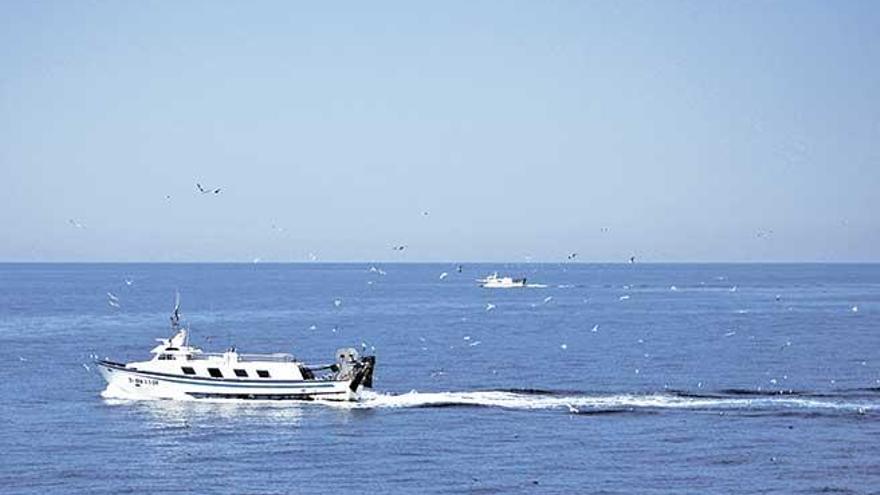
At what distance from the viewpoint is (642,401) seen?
278 feet

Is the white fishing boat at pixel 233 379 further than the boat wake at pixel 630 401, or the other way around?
the white fishing boat at pixel 233 379

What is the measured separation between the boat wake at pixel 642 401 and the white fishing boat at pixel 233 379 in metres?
1.74

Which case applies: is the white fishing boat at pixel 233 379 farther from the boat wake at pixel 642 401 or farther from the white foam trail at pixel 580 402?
the boat wake at pixel 642 401

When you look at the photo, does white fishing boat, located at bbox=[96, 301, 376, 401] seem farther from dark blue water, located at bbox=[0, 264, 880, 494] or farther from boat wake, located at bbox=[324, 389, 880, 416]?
boat wake, located at bbox=[324, 389, 880, 416]

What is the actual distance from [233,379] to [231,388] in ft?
2.25

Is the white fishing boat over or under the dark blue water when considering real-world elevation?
over

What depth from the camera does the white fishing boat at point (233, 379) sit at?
8531 centimetres

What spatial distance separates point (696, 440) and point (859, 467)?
31.9 feet

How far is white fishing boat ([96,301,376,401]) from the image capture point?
85312 mm

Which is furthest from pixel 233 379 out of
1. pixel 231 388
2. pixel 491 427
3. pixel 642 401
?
pixel 642 401

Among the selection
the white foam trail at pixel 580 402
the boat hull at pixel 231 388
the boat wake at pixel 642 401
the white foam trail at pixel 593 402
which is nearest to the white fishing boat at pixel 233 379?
the boat hull at pixel 231 388

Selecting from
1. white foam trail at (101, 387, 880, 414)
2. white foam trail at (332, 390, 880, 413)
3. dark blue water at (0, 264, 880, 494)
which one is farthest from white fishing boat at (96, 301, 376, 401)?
white foam trail at (332, 390, 880, 413)

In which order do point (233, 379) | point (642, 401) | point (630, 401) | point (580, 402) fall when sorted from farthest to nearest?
point (233, 379), point (580, 402), point (642, 401), point (630, 401)

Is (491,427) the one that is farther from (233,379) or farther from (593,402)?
(233,379)
